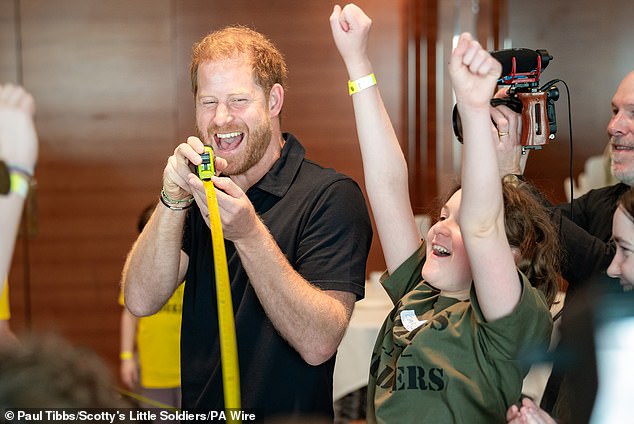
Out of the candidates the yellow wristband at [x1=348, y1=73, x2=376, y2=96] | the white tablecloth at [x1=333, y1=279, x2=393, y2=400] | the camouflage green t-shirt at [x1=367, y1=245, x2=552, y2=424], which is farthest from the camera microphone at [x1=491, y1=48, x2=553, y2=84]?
the white tablecloth at [x1=333, y1=279, x2=393, y2=400]

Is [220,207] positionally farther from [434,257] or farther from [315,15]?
[315,15]

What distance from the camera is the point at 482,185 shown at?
1.41 meters

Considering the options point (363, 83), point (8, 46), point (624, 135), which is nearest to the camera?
point (363, 83)

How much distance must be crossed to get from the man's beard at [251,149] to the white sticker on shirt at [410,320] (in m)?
0.49

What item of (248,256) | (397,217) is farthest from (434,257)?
(248,256)

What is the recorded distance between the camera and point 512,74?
1.81 metres

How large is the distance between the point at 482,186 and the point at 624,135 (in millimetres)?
919

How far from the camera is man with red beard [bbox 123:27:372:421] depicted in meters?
1.63

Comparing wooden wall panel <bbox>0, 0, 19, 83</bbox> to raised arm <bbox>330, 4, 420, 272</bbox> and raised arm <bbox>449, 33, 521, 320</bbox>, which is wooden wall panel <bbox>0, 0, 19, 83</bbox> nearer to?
raised arm <bbox>330, 4, 420, 272</bbox>

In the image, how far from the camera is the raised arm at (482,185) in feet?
4.58

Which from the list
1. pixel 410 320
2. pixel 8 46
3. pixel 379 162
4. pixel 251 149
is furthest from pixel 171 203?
pixel 8 46

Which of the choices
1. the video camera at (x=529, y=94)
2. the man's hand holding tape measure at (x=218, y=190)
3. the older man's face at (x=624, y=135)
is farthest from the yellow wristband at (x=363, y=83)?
the older man's face at (x=624, y=135)

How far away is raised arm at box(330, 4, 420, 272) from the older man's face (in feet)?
2.25

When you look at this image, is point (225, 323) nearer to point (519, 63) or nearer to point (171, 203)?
point (171, 203)
